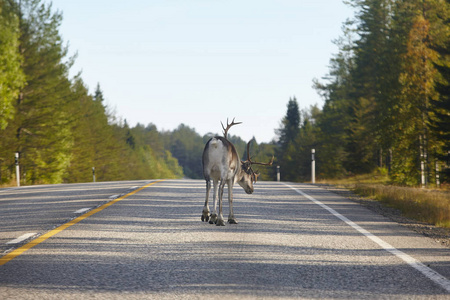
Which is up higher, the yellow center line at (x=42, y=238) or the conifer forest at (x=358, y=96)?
the conifer forest at (x=358, y=96)

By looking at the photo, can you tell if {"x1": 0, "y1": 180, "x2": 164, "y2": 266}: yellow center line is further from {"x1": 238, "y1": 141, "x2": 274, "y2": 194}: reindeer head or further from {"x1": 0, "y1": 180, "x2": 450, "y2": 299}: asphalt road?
{"x1": 238, "y1": 141, "x2": 274, "y2": 194}: reindeer head

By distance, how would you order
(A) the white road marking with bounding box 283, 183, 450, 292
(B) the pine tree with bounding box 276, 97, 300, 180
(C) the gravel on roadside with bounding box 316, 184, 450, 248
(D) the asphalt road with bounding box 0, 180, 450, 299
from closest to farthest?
1. (D) the asphalt road with bounding box 0, 180, 450, 299
2. (A) the white road marking with bounding box 283, 183, 450, 292
3. (C) the gravel on roadside with bounding box 316, 184, 450, 248
4. (B) the pine tree with bounding box 276, 97, 300, 180

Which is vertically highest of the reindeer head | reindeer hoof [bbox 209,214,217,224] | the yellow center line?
the reindeer head

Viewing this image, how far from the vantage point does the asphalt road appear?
16.4ft

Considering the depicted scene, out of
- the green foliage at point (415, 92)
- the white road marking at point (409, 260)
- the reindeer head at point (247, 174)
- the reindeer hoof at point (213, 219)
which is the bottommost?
the white road marking at point (409, 260)

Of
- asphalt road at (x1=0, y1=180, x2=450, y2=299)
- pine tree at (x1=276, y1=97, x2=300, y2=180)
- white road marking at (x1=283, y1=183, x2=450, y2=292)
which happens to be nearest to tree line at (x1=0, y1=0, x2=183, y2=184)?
asphalt road at (x1=0, y1=180, x2=450, y2=299)

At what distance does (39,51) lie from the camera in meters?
40.4

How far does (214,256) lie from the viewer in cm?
651

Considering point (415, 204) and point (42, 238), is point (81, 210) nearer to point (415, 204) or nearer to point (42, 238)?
point (42, 238)

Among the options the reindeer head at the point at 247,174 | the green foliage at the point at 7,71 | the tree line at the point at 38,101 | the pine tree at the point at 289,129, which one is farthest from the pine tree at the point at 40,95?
the pine tree at the point at 289,129

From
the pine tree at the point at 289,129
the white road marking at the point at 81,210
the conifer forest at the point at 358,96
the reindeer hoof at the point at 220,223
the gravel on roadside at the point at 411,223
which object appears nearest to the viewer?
the gravel on roadside at the point at 411,223

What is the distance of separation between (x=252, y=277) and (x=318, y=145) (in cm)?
7273

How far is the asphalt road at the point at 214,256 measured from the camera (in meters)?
5.01

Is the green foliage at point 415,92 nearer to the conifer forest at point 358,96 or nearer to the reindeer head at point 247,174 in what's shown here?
the conifer forest at point 358,96
